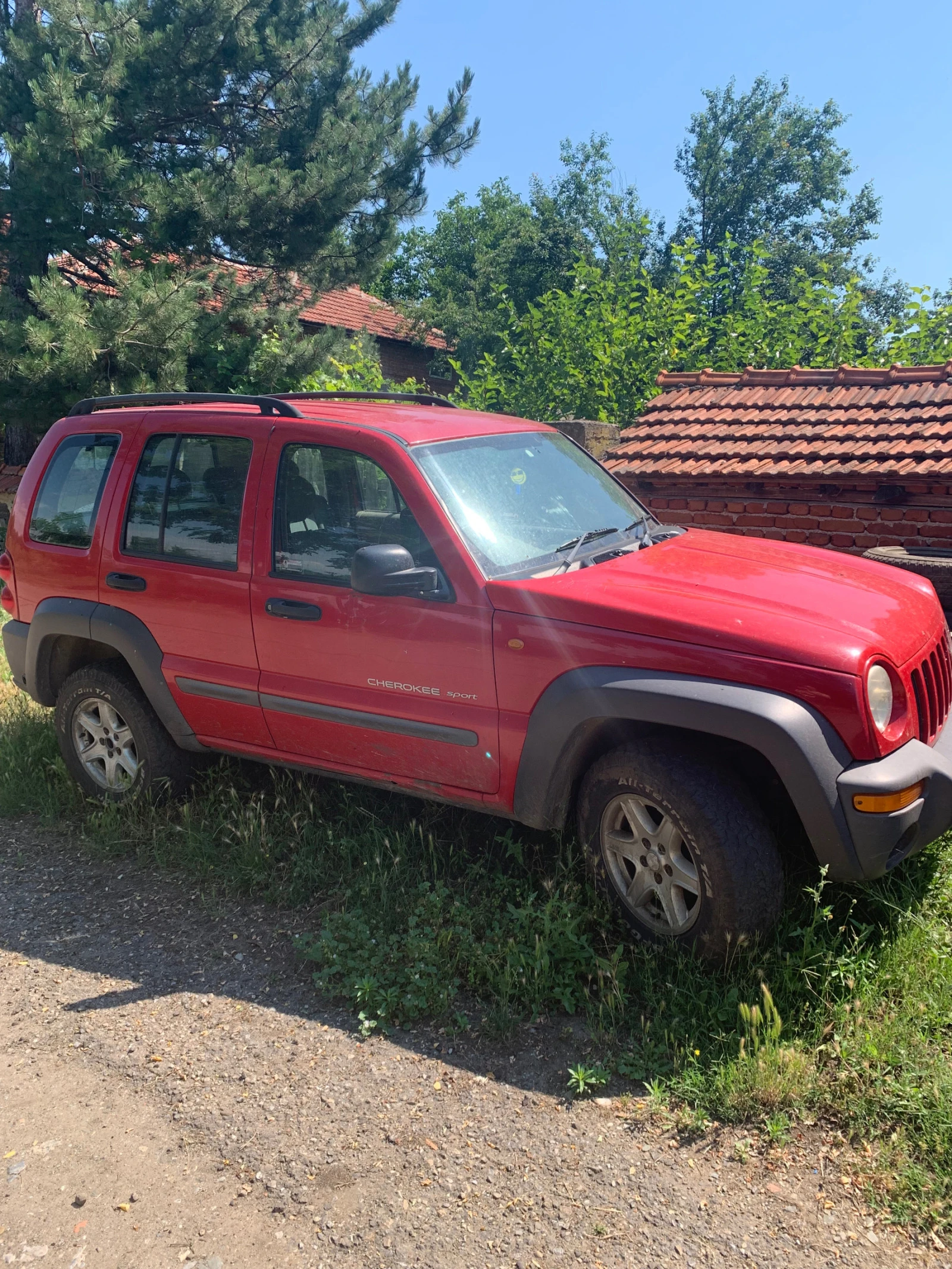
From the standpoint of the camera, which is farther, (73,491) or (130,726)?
(73,491)

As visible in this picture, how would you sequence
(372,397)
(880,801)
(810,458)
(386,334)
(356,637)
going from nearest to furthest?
(880,801) < (356,637) < (372,397) < (810,458) < (386,334)

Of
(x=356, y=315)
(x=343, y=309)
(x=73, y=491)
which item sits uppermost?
(x=343, y=309)

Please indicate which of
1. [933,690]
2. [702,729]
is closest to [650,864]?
[702,729]

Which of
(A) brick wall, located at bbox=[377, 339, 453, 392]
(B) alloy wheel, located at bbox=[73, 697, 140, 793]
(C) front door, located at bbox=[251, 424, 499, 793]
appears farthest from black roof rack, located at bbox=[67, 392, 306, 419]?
(A) brick wall, located at bbox=[377, 339, 453, 392]

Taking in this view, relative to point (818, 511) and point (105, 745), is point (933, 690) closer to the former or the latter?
point (105, 745)

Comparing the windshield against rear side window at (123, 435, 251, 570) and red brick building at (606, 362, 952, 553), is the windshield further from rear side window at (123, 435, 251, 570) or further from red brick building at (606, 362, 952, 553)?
red brick building at (606, 362, 952, 553)

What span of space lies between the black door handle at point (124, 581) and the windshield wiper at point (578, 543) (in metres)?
2.03

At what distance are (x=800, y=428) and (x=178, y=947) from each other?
5.93 m

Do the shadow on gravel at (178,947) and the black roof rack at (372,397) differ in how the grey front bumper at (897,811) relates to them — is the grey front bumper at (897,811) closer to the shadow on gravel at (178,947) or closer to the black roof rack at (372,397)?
the shadow on gravel at (178,947)

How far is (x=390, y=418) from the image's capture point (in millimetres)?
4250

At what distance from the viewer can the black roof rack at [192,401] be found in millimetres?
4266

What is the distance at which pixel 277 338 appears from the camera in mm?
14094

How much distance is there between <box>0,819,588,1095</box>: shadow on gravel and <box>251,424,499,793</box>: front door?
0.80 meters

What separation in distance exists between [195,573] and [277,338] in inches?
421
